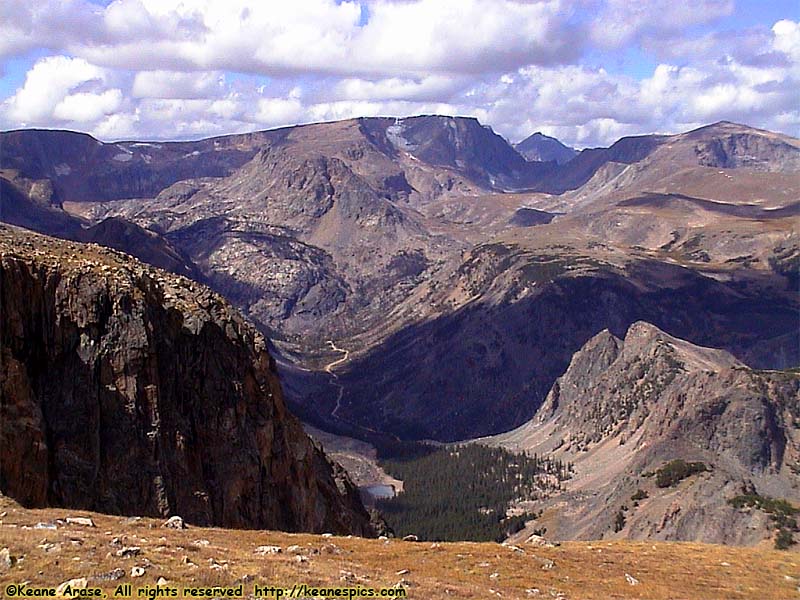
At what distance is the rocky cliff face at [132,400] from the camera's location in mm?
61281

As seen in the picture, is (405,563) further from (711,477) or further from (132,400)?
(711,477)

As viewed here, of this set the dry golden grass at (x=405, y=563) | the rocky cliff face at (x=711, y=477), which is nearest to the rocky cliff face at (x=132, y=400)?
the dry golden grass at (x=405, y=563)

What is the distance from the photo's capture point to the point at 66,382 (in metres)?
64.6

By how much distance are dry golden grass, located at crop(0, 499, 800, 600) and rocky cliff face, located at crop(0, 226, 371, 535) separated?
16.4 meters

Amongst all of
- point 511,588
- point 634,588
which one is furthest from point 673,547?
point 511,588

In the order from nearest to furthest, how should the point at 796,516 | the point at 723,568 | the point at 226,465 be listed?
the point at 723,568
the point at 226,465
the point at 796,516

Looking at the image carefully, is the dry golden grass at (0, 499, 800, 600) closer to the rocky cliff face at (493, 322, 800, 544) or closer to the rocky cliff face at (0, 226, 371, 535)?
the rocky cliff face at (0, 226, 371, 535)

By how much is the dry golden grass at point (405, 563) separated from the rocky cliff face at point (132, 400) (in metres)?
16.4

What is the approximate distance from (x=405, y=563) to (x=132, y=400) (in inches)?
1227

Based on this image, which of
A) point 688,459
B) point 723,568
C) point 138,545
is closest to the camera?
point 138,545

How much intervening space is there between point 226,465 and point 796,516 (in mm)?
81838

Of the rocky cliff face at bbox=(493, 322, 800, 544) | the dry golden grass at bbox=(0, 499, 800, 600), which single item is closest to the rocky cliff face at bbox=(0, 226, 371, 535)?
the dry golden grass at bbox=(0, 499, 800, 600)

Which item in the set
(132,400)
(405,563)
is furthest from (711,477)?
(405,563)

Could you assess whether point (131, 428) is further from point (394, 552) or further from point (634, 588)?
point (634, 588)
